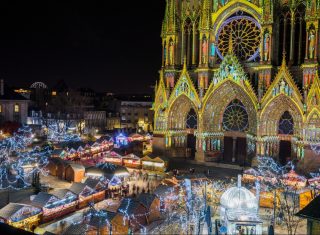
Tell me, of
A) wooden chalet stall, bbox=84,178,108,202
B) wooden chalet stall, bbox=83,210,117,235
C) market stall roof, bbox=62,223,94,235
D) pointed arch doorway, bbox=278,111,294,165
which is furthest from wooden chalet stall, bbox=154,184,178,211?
pointed arch doorway, bbox=278,111,294,165

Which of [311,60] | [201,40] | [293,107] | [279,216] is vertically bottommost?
[279,216]

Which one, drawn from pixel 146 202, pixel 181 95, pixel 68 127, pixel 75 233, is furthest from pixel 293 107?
pixel 68 127

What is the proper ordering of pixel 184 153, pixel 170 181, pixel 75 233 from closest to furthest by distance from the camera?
pixel 75 233, pixel 170 181, pixel 184 153

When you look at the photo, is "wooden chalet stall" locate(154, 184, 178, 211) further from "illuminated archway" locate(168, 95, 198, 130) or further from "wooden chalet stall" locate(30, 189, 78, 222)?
"illuminated archway" locate(168, 95, 198, 130)

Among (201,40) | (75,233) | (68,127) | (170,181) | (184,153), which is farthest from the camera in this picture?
(68,127)

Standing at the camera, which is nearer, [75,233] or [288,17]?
[75,233]

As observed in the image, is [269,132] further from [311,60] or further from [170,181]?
[170,181]

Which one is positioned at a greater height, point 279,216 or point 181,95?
point 181,95
